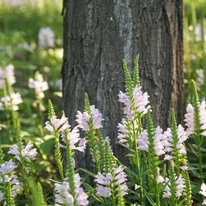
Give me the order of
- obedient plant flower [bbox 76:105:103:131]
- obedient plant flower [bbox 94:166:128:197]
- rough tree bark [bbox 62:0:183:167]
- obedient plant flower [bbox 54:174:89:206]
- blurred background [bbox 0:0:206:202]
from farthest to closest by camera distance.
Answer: blurred background [bbox 0:0:206:202] < rough tree bark [bbox 62:0:183:167] < obedient plant flower [bbox 76:105:103:131] < obedient plant flower [bbox 94:166:128:197] < obedient plant flower [bbox 54:174:89:206]

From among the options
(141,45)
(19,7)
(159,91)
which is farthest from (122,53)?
(19,7)

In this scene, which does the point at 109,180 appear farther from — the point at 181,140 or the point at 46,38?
the point at 46,38

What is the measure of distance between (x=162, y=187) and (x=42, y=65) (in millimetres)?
4566

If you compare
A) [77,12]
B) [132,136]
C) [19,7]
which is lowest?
[132,136]

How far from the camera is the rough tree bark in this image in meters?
3.65

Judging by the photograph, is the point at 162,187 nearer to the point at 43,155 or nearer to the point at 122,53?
the point at 122,53

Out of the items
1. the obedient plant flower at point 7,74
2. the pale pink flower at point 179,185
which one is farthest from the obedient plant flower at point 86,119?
the obedient plant flower at point 7,74

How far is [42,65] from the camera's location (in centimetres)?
714

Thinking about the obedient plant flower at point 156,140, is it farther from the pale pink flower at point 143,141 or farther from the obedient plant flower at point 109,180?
the obedient plant flower at point 109,180

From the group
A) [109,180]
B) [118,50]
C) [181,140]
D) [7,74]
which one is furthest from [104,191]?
[7,74]

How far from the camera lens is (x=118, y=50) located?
3.67m

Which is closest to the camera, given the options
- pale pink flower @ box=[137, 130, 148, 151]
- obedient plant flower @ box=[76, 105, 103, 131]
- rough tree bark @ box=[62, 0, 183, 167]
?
pale pink flower @ box=[137, 130, 148, 151]

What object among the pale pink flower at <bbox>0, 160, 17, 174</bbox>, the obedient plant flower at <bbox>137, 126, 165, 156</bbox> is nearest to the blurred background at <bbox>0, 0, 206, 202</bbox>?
the pale pink flower at <bbox>0, 160, 17, 174</bbox>

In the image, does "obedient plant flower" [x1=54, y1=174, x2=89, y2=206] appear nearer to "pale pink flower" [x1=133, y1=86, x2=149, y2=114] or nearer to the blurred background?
"pale pink flower" [x1=133, y1=86, x2=149, y2=114]
